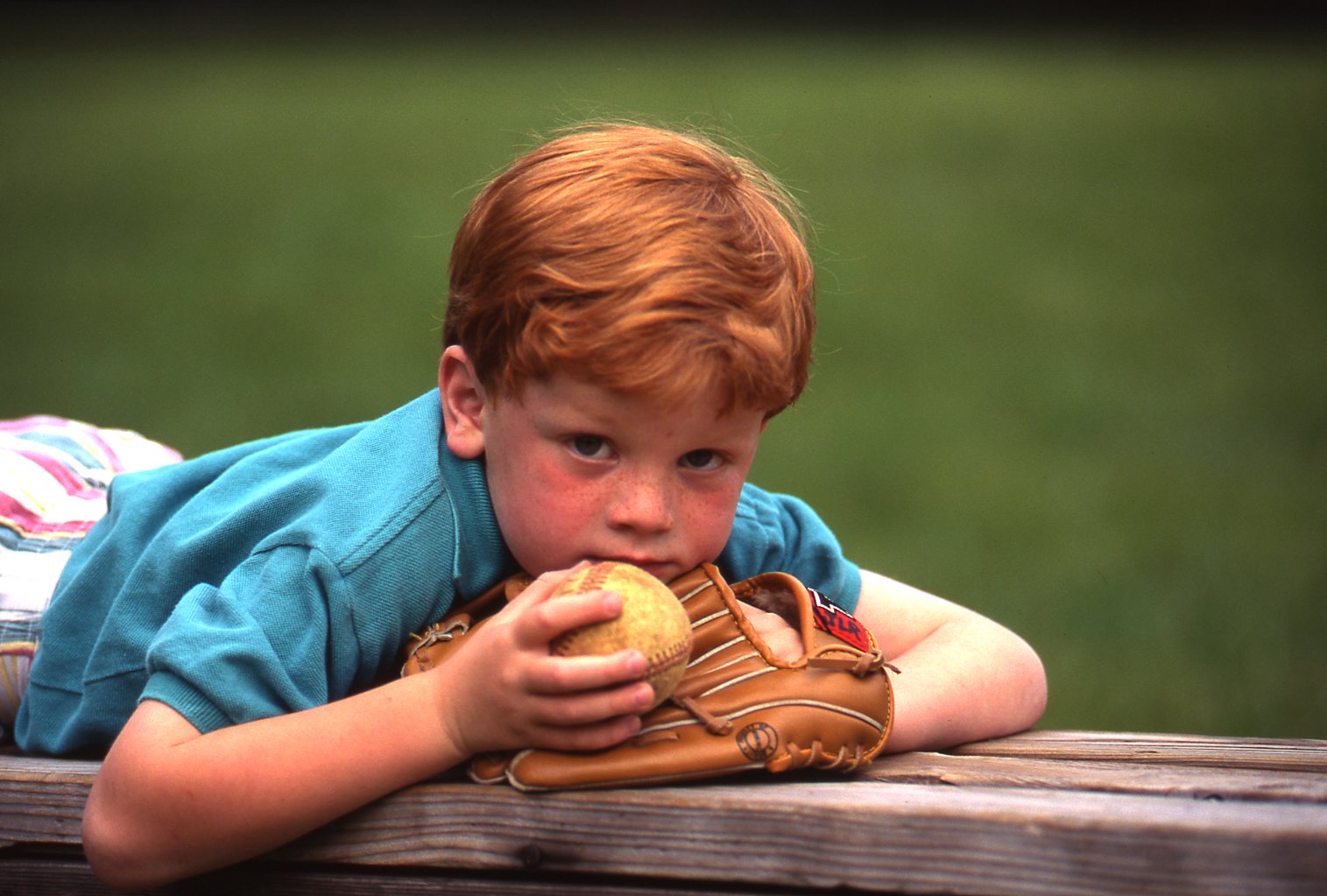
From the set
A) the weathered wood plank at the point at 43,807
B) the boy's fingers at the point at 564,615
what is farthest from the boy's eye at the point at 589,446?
the weathered wood plank at the point at 43,807

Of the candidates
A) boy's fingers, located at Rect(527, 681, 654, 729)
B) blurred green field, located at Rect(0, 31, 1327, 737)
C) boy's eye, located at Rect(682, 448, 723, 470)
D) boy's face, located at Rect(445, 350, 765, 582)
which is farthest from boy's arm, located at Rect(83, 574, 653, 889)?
blurred green field, located at Rect(0, 31, 1327, 737)

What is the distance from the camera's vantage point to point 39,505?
340 cm

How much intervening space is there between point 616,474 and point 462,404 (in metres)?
0.43

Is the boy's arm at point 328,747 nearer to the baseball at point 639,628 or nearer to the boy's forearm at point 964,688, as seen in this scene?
the baseball at point 639,628

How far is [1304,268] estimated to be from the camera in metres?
13.0

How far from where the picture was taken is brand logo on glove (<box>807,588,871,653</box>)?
96.3 inches

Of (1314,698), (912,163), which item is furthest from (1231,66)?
(1314,698)

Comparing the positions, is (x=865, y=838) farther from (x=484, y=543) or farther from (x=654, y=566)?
(x=484, y=543)

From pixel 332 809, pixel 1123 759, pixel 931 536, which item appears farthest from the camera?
pixel 931 536

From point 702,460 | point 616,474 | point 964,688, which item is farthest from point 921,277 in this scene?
point 616,474

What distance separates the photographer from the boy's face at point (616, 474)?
2.28 meters

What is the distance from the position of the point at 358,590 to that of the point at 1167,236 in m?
13.7

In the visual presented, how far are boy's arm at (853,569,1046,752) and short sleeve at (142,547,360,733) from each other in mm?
983

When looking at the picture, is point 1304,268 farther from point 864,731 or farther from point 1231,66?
point 864,731
